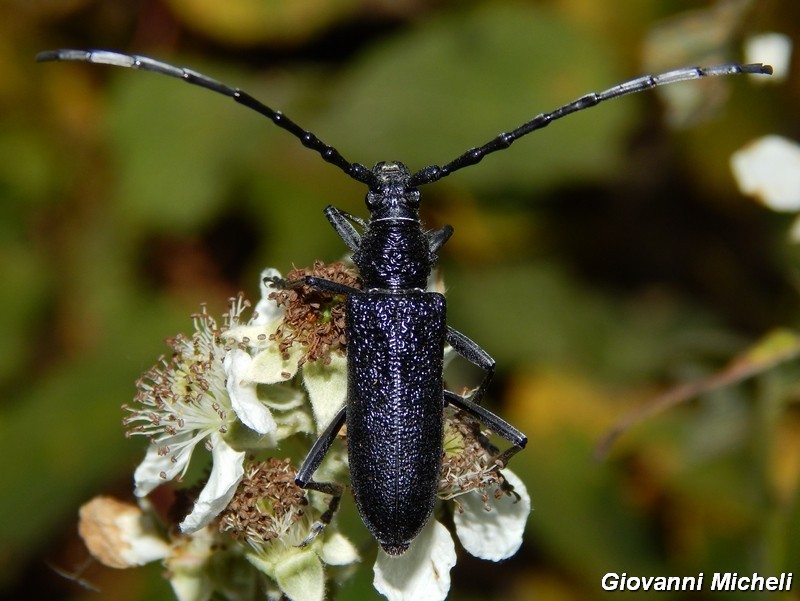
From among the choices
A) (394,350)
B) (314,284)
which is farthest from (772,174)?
(314,284)

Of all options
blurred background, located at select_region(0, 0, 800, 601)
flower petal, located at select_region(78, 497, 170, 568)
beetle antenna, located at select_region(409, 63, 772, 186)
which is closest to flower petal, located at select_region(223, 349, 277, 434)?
flower petal, located at select_region(78, 497, 170, 568)

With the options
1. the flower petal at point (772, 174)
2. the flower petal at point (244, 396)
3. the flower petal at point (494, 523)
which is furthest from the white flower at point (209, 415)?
the flower petal at point (772, 174)

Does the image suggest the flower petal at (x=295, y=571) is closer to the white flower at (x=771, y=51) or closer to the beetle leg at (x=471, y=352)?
the beetle leg at (x=471, y=352)

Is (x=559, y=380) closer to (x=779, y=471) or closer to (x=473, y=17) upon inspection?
(x=779, y=471)

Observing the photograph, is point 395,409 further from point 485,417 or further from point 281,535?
point 281,535

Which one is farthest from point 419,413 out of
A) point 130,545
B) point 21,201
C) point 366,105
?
point 21,201

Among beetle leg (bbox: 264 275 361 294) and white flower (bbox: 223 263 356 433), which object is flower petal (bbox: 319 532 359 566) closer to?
white flower (bbox: 223 263 356 433)

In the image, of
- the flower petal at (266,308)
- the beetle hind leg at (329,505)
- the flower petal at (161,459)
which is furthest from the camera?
the flower petal at (266,308)
